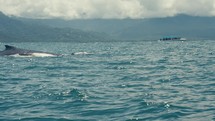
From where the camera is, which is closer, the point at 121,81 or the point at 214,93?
the point at 214,93

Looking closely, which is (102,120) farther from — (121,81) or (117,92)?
(121,81)

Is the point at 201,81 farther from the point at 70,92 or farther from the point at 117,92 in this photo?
the point at 70,92

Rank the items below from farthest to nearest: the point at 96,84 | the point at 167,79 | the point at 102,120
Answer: the point at 167,79 < the point at 96,84 < the point at 102,120

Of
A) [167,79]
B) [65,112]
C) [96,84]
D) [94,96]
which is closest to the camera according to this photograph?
[65,112]

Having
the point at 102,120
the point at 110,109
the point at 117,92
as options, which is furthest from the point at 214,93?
the point at 102,120

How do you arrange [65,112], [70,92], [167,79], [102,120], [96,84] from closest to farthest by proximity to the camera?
[102,120], [65,112], [70,92], [96,84], [167,79]

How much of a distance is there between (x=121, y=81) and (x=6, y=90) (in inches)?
355

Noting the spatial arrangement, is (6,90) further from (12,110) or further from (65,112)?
(65,112)

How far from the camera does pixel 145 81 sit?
33.2 m

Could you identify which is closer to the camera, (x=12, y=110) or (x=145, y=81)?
(x=12, y=110)

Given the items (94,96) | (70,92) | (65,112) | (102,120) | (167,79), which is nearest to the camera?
(102,120)

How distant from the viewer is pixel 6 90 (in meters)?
29.3

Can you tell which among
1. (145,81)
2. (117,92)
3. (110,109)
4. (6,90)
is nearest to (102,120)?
(110,109)

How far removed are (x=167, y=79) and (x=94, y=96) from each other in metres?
10.2
